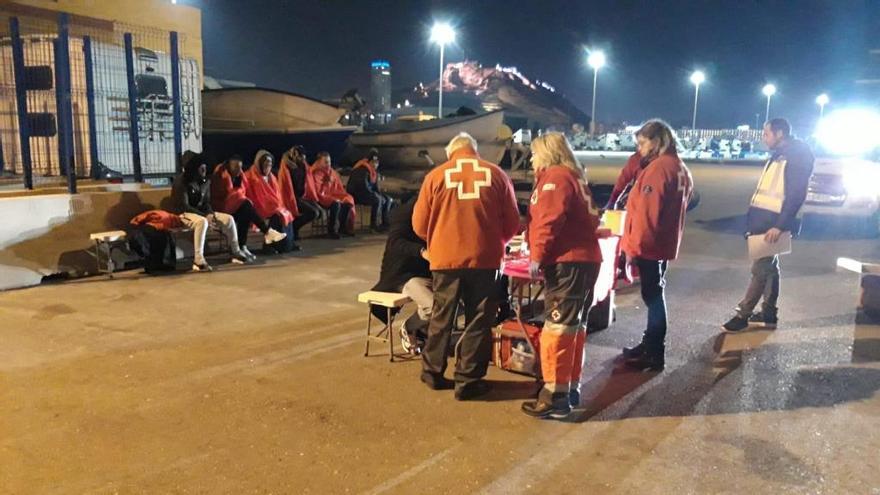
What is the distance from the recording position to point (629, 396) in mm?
4742

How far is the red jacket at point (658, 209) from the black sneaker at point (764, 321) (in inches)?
76.0

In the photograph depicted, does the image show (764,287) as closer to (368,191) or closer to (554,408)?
(554,408)

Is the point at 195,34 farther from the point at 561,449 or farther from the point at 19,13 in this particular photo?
the point at 561,449

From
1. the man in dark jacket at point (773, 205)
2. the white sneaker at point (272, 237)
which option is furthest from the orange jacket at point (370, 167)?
the man in dark jacket at point (773, 205)

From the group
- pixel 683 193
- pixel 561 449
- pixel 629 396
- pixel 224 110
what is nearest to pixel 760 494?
pixel 561 449

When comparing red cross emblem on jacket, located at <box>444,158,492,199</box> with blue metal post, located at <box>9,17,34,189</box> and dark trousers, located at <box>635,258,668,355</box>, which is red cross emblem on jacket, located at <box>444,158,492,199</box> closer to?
dark trousers, located at <box>635,258,668,355</box>

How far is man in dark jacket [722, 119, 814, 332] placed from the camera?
6004mm

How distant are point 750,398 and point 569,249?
168 cm

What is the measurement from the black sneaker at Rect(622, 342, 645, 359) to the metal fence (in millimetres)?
6785

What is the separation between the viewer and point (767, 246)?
6145 millimetres

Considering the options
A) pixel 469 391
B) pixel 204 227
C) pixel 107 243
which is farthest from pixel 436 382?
pixel 107 243

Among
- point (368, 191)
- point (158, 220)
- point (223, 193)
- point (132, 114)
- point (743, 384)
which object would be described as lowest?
point (743, 384)

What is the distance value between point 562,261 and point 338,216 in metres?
7.85

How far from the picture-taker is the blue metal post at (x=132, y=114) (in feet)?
29.3
